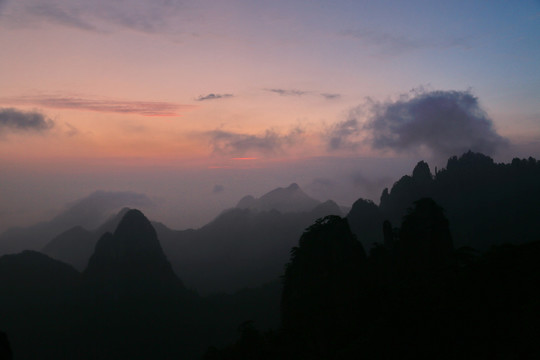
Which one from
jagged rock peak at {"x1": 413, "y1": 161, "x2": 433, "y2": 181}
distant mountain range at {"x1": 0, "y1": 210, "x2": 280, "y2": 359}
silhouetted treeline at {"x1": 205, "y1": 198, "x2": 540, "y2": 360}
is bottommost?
distant mountain range at {"x1": 0, "y1": 210, "x2": 280, "y2": 359}

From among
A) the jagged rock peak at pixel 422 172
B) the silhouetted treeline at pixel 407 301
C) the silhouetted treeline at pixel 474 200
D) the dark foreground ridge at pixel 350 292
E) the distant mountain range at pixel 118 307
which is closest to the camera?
the silhouetted treeline at pixel 407 301

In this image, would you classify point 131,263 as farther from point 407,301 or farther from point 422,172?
point 407,301

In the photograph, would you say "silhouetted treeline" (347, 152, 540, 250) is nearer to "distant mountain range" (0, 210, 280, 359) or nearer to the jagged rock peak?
the jagged rock peak

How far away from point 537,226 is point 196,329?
118m

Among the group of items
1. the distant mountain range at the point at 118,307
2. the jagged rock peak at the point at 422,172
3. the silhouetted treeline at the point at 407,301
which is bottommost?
the distant mountain range at the point at 118,307

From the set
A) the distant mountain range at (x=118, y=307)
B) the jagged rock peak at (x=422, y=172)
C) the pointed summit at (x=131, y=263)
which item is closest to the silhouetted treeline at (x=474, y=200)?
the jagged rock peak at (x=422, y=172)

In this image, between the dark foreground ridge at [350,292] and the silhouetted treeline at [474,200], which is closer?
the dark foreground ridge at [350,292]

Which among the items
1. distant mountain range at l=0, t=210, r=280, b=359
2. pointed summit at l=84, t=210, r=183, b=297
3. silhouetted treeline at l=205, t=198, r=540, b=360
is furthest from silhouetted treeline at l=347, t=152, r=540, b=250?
pointed summit at l=84, t=210, r=183, b=297

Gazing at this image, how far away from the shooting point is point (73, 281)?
16300 centimetres

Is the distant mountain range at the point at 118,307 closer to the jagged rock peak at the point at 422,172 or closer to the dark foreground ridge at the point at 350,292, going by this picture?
the dark foreground ridge at the point at 350,292

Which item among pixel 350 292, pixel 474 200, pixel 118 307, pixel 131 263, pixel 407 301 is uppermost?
pixel 474 200

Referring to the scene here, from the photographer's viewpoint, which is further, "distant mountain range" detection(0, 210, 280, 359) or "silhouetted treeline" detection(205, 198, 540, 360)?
"distant mountain range" detection(0, 210, 280, 359)

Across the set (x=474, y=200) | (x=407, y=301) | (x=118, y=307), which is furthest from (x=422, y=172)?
(x=407, y=301)

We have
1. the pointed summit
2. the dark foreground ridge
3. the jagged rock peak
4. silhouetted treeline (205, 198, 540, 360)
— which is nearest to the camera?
silhouetted treeline (205, 198, 540, 360)
